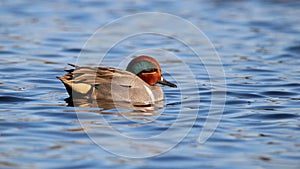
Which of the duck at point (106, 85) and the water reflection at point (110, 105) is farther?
the duck at point (106, 85)

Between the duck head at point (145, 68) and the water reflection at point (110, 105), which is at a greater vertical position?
the duck head at point (145, 68)

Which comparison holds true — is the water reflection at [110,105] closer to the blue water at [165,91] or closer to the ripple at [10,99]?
the blue water at [165,91]

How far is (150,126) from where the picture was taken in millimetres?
7410

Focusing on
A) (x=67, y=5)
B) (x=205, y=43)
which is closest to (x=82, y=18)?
(x=67, y=5)

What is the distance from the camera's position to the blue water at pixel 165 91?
249 inches

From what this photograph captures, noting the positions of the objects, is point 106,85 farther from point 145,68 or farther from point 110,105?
point 145,68

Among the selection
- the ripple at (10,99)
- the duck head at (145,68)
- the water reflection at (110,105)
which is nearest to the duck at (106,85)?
the water reflection at (110,105)

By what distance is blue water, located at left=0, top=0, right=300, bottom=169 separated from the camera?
20.7 ft

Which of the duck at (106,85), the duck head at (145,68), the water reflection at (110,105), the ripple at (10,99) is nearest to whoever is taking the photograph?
the water reflection at (110,105)

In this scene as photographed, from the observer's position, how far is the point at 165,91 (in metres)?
9.53

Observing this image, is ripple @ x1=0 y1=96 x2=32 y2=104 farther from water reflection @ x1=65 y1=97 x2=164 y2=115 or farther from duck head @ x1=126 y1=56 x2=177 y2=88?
duck head @ x1=126 y1=56 x2=177 y2=88

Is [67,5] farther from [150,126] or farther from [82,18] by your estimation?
[150,126]

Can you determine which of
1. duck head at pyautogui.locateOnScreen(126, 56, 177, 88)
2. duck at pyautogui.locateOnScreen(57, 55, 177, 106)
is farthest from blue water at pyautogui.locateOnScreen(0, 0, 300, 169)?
duck head at pyautogui.locateOnScreen(126, 56, 177, 88)

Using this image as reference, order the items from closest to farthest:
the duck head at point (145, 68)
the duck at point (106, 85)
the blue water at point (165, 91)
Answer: the blue water at point (165, 91), the duck at point (106, 85), the duck head at point (145, 68)
